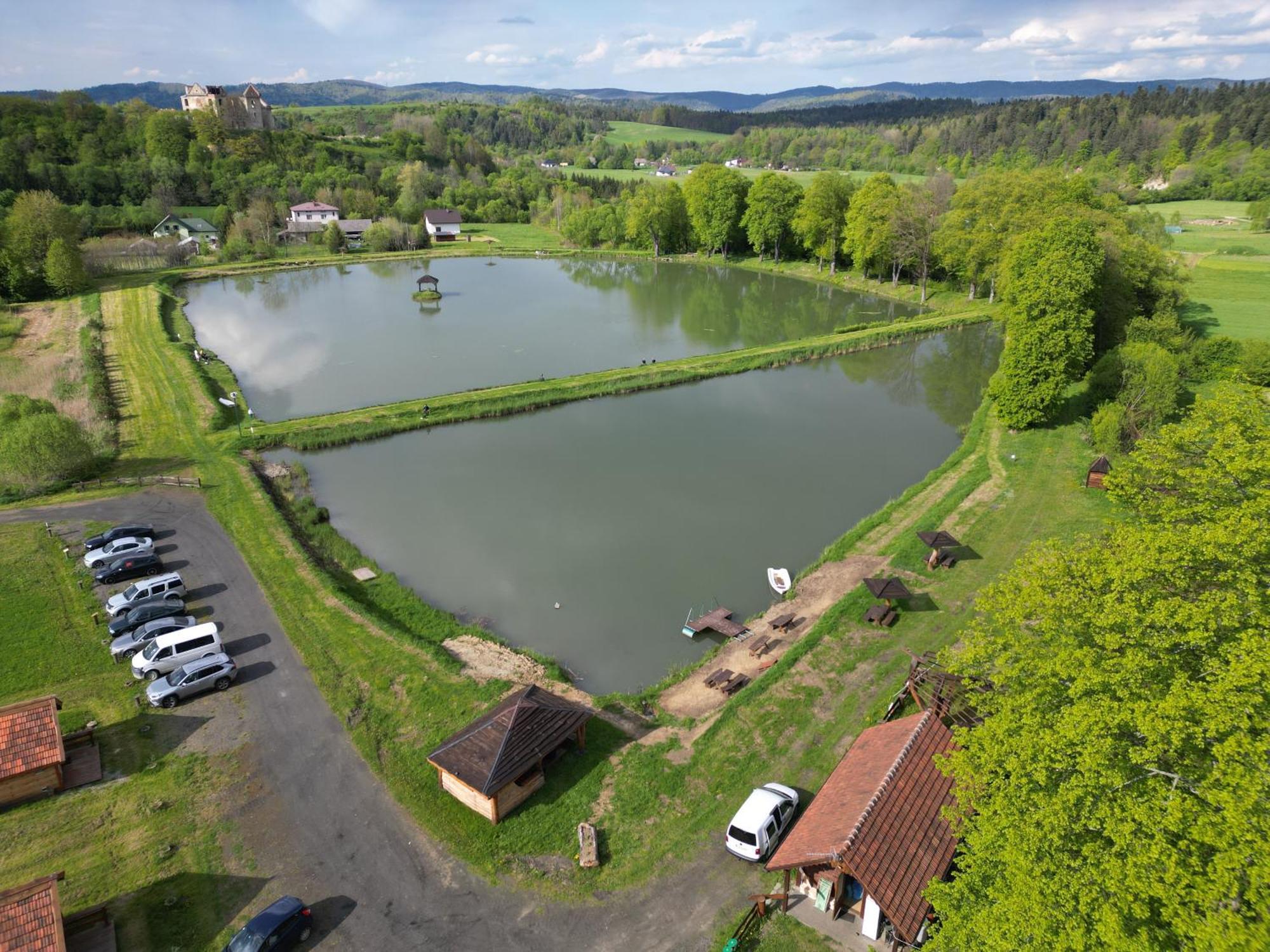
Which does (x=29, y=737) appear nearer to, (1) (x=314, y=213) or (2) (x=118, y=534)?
(2) (x=118, y=534)

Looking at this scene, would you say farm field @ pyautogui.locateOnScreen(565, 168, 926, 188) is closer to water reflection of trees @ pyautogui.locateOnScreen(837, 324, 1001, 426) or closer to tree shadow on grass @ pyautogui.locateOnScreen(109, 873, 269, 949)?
water reflection of trees @ pyautogui.locateOnScreen(837, 324, 1001, 426)

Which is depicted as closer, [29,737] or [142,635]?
[29,737]

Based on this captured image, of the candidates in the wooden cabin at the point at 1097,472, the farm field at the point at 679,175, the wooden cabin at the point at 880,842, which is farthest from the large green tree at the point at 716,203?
the wooden cabin at the point at 880,842

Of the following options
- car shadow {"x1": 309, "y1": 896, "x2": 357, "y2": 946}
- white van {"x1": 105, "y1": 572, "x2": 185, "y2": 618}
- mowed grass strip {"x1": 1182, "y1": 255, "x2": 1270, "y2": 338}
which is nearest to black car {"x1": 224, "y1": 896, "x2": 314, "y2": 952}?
car shadow {"x1": 309, "y1": 896, "x2": 357, "y2": 946}

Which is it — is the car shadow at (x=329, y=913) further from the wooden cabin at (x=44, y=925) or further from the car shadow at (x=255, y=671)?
the car shadow at (x=255, y=671)

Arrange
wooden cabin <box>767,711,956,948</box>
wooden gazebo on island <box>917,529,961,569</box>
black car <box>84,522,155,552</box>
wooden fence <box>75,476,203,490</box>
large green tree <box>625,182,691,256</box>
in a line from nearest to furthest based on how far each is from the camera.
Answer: wooden cabin <box>767,711,956,948</box>, black car <box>84,522,155,552</box>, wooden gazebo on island <box>917,529,961,569</box>, wooden fence <box>75,476,203,490</box>, large green tree <box>625,182,691,256</box>

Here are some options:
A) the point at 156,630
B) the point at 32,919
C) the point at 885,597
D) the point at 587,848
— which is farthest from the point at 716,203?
the point at 32,919

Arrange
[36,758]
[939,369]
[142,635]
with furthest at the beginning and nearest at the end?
1. [939,369]
2. [142,635]
3. [36,758]
